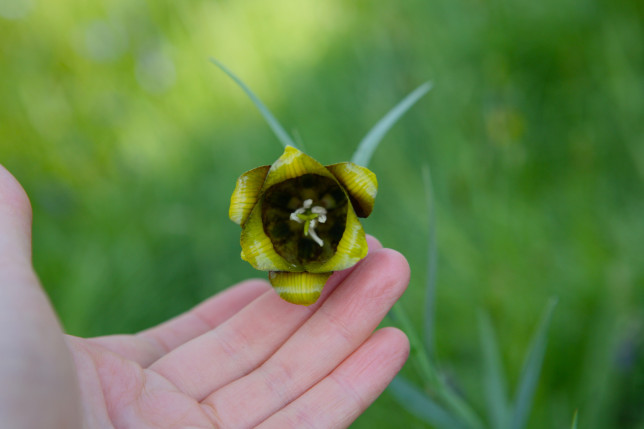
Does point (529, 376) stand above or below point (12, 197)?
below

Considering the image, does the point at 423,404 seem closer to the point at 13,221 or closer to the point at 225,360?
the point at 225,360

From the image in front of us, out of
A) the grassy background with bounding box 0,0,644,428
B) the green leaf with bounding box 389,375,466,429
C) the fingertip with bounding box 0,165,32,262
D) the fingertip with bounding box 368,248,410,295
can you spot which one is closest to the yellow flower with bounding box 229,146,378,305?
the fingertip with bounding box 368,248,410,295

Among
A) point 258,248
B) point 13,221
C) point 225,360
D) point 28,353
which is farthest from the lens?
point 225,360

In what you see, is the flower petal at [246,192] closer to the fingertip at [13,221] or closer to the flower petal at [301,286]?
the flower petal at [301,286]

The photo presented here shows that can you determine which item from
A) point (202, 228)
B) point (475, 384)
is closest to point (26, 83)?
point (202, 228)

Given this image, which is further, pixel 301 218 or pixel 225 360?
pixel 225 360

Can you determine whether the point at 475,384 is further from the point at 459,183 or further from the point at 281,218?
the point at 281,218

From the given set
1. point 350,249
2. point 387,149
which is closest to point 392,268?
point 350,249

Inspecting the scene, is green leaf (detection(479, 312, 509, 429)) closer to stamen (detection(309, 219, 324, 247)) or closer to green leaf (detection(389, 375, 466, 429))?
green leaf (detection(389, 375, 466, 429))
